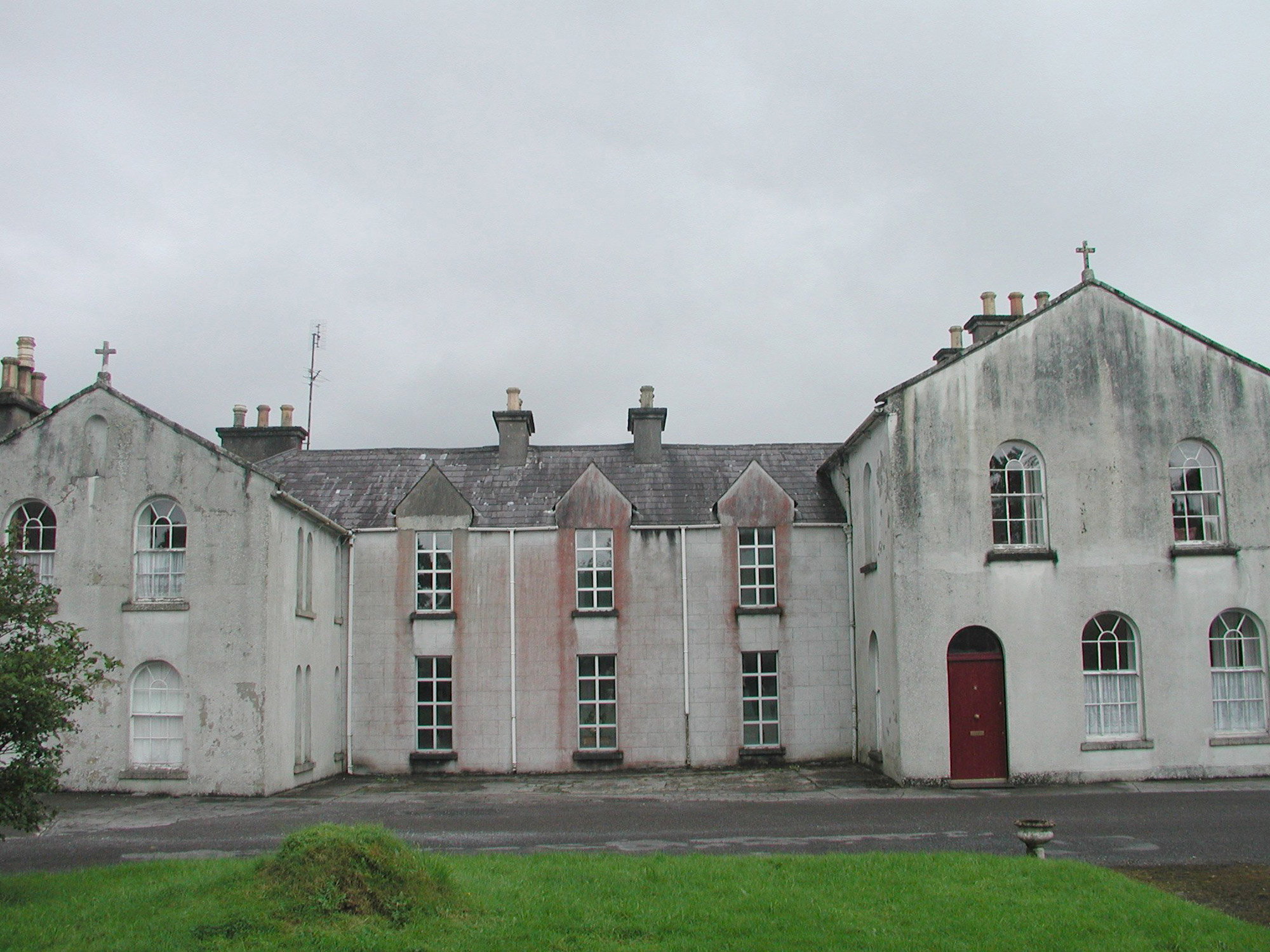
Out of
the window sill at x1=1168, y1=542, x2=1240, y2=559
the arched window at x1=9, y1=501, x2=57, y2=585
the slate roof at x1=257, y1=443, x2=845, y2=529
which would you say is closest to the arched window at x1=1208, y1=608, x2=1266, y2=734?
the window sill at x1=1168, y1=542, x2=1240, y2=559

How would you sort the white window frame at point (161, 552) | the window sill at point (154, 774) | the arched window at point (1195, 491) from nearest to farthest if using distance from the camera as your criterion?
the window sill at point (154, 774), the white window frame at point (161, 552), the arched window at point (1195, 491)

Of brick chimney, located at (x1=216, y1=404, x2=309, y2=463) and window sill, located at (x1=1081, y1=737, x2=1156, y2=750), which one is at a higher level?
brick chimney, located at (x1=216, y1=404, x2=309, y2=463)

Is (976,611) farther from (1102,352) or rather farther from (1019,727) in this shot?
(1102,352)

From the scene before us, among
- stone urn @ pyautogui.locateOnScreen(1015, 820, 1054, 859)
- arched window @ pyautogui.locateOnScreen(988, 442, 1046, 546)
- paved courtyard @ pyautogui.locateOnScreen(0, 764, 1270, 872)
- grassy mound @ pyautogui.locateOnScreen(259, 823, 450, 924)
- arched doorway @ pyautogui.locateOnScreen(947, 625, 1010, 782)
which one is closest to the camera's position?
grassy mound @ pyautogui.locateOnScreen(259, 823, 450, 924)

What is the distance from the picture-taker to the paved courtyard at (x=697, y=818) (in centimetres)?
1470

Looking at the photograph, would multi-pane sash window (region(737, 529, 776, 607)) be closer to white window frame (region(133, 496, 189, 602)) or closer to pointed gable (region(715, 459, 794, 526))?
pointed gable (region(715, 459, 794, 526))

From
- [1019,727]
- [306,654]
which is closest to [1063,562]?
[1019,727]

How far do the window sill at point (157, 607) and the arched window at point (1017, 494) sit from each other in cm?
1643

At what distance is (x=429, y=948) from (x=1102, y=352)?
739 inches

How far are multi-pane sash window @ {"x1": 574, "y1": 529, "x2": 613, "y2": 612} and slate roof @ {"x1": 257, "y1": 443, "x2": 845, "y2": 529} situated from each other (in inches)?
36.5

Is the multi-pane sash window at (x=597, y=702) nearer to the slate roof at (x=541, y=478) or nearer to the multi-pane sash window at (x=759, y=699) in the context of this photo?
the multi-pane sash window at (x=759, y=699)

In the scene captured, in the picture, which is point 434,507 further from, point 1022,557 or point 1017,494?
point 1022,557

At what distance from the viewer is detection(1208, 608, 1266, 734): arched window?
21.7 metres

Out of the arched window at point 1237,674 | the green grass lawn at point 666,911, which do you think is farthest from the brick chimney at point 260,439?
the arched window at point 1237,674
